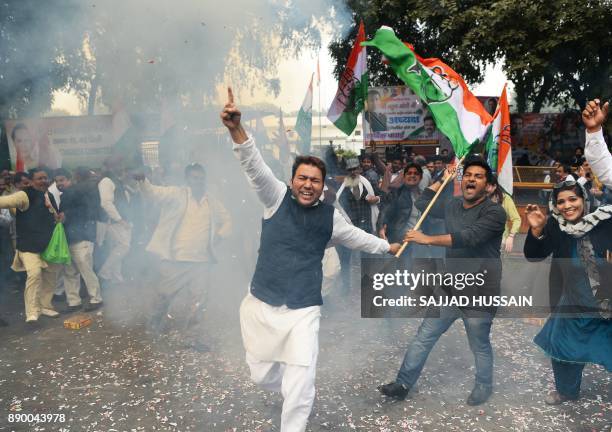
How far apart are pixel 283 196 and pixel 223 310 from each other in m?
3.19

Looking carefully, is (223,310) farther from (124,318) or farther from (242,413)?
(242,413)

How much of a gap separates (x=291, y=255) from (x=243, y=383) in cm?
156

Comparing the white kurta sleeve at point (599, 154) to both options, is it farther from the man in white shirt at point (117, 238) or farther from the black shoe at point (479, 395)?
the man in white shirt at point (117, 238)

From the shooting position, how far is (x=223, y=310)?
5.81 m

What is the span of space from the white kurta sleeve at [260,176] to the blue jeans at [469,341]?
152 cm

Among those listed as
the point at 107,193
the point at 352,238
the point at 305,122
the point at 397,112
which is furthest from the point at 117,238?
the point at 397,112

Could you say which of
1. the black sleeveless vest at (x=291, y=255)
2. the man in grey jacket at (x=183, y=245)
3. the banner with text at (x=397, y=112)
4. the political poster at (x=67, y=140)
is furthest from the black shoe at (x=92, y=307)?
the banner with text at (x=397, y=112)

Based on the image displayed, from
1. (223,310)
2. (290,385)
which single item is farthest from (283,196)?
(223,310)

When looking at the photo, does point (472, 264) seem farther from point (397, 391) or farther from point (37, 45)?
point (37, 45)

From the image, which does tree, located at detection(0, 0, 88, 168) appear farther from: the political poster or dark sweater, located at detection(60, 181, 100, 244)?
the political poster

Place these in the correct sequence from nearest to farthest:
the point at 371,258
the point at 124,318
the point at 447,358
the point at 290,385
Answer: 1. the point at 290,385
2. the point at 447,358
3. the point at 124,318
4. the point at 371,258

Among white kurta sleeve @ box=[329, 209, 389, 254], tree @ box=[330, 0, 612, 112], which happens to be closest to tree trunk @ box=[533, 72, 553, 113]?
tree @ box=[330, 0, 612, 112]

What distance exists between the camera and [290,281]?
292 cm

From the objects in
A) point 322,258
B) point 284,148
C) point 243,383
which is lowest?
point 243,383
